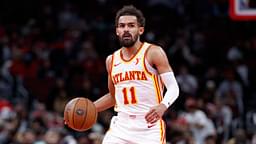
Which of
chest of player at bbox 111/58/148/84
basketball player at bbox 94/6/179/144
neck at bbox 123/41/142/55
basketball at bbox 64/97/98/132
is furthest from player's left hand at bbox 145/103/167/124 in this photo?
basketball at bbox 64/97/98/132

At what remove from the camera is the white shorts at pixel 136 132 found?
27.5 feet

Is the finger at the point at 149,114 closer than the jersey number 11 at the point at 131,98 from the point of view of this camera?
Yes

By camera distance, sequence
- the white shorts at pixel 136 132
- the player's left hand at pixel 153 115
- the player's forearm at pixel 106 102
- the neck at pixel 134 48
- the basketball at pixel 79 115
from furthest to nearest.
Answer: the player's forearm at pixel 106 102 < the basketball at pixel 79 115 < the neck at pixel 134 48 < the white shorts at pixel 136 132 < the player's left hand at pixel 153 115

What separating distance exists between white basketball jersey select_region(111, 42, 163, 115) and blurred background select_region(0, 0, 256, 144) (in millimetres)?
4808

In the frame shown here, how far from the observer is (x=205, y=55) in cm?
1994

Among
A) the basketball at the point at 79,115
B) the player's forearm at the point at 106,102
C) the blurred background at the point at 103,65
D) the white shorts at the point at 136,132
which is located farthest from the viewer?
the blurred background at the point at 103,65

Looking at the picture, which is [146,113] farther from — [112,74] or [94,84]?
[94,84]

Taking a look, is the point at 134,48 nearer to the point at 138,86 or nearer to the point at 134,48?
the point at 134,48

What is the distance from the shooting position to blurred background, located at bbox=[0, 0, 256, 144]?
49.2 feet

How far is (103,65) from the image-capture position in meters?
18.8

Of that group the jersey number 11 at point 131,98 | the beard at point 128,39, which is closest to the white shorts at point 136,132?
the jersey number 11 at point 131,98

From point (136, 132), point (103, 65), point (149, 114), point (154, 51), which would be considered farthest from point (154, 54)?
point (103, 65)

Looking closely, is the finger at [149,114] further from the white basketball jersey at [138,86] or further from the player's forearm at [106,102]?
the player's forearm at [106,102]

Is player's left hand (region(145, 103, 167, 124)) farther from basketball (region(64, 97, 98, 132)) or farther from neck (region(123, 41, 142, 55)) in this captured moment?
basketball (region(64, 97, 98, 132))
